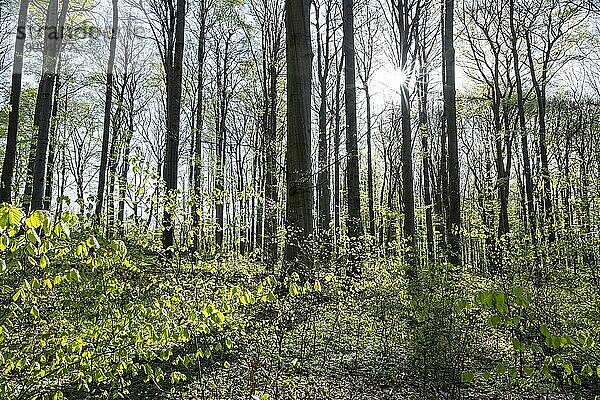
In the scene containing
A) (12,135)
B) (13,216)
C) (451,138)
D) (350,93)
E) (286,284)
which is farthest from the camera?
(350,93)

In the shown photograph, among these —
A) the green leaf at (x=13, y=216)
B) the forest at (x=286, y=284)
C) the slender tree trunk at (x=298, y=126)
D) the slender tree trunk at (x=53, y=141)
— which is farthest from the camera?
the slender tree trunk at (x=53, y=141)

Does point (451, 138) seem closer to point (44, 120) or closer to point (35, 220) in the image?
point (44, 120)

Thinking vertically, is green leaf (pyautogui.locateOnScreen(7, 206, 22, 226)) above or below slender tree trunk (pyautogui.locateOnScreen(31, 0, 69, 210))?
below

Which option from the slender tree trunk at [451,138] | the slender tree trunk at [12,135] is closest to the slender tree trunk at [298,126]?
the slender tree trunk at [451,138]

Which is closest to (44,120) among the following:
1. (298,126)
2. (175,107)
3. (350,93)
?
(175,107)

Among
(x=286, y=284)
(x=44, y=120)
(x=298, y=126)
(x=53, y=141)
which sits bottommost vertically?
(x=286, y=284)

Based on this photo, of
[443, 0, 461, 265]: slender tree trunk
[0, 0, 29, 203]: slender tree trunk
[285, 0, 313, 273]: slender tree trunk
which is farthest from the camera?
[443, 0, 461, 265]: slender tree trunk

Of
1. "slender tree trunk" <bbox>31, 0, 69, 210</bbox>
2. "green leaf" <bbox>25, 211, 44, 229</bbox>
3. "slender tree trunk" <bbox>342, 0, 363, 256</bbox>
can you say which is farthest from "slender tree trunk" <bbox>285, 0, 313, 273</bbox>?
"slender tree trunk" <bbox>31, 0, 69, 210</bbox>

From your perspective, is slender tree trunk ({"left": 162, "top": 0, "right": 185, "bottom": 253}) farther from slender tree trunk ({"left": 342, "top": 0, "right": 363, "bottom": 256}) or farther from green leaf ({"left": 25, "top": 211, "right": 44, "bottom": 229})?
green leaf ({"left": 25, "top": 211, "right": 44, "bottom": 229})

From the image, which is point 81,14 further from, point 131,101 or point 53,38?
point 131,101

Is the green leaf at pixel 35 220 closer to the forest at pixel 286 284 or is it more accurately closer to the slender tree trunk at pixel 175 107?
the forest at pixel 286 284

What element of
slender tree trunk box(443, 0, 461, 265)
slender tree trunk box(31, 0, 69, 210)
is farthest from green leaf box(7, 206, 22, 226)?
slender tree trunk box(443, 0, 461, 265)

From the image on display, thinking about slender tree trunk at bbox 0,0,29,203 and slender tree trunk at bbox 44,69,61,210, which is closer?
slender tree trunk at bbox 0,0,29,203

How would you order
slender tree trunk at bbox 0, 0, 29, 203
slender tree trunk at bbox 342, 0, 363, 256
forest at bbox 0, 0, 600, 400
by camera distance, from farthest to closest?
slender tree trunk at bbox 342, 0, 363, 256
slender tree trunk at bbox 0, 0, 29, 203
forest at bbox 0, 0, 600, 400
